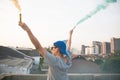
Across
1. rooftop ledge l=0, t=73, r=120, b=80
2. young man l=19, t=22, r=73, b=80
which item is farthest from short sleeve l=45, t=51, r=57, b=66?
rooftop ledge l=0, t=73, r=120, b=80

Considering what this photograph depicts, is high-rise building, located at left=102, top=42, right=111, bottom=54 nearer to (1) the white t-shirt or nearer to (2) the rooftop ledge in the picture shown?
(2) the rooftop ledge

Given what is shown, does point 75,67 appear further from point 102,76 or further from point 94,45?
point 94,45

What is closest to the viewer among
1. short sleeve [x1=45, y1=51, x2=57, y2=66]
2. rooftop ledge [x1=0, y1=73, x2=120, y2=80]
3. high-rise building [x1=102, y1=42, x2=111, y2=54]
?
short sleeve [x1=45, y1=51, x2=57, y2=66]

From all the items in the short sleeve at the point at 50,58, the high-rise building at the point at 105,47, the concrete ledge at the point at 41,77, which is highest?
the high-rise building at the point at 105,47

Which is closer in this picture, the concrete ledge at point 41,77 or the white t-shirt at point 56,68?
the white t-shirt at point 56,68

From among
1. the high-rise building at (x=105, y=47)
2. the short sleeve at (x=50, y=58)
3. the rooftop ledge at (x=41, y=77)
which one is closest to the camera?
the short sleeve at (x=50, y=58)

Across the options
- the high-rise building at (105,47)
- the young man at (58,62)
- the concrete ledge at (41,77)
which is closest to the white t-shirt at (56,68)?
the young man at (58,62)

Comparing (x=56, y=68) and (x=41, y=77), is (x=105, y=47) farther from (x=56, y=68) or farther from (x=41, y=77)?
(x=56, y=68)

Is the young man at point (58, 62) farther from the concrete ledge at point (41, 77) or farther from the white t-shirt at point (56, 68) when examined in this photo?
the concrete ledge at point (41, 77)

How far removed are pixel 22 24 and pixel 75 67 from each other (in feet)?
61.6

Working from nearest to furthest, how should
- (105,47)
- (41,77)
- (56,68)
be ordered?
(56,68), (41,77), (105,47)

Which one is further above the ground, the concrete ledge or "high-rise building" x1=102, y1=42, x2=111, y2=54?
"high-rise building" x1=102, y1=42, x2=111, y2=54

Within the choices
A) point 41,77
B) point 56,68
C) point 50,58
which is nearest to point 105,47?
point 41,77

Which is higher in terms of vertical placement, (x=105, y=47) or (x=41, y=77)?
(x=105, y=47)
